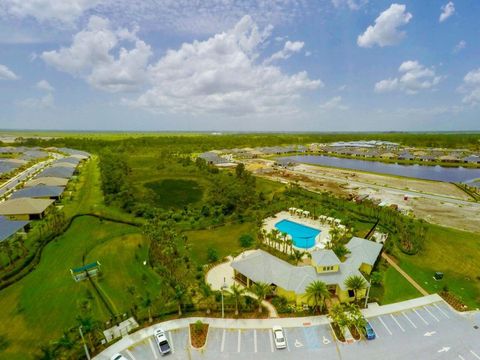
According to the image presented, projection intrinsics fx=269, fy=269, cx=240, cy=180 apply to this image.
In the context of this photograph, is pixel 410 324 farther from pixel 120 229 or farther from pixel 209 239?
pixel 120 229

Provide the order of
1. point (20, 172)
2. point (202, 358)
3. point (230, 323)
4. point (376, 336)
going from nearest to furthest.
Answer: point (202, 358) < point (376, 336) < point (230, 323) < point (20, 172)

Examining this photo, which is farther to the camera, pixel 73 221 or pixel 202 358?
pixel 73 221

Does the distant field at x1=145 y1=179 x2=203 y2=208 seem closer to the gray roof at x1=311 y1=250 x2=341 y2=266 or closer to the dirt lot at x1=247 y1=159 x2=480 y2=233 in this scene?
the dirt lot at x1=247 y1=159 x2=480 y2=233

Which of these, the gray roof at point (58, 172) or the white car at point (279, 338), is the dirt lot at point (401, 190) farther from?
the gray roof at point (58, 172)

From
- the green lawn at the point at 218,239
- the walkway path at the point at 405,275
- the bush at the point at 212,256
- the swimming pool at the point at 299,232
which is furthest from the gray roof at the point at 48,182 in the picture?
the walkway path at the point at 405,275

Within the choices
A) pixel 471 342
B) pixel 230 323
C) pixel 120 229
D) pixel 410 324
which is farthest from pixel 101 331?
pixel 471 342

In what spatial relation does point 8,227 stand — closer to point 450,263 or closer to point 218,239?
point 218,239
